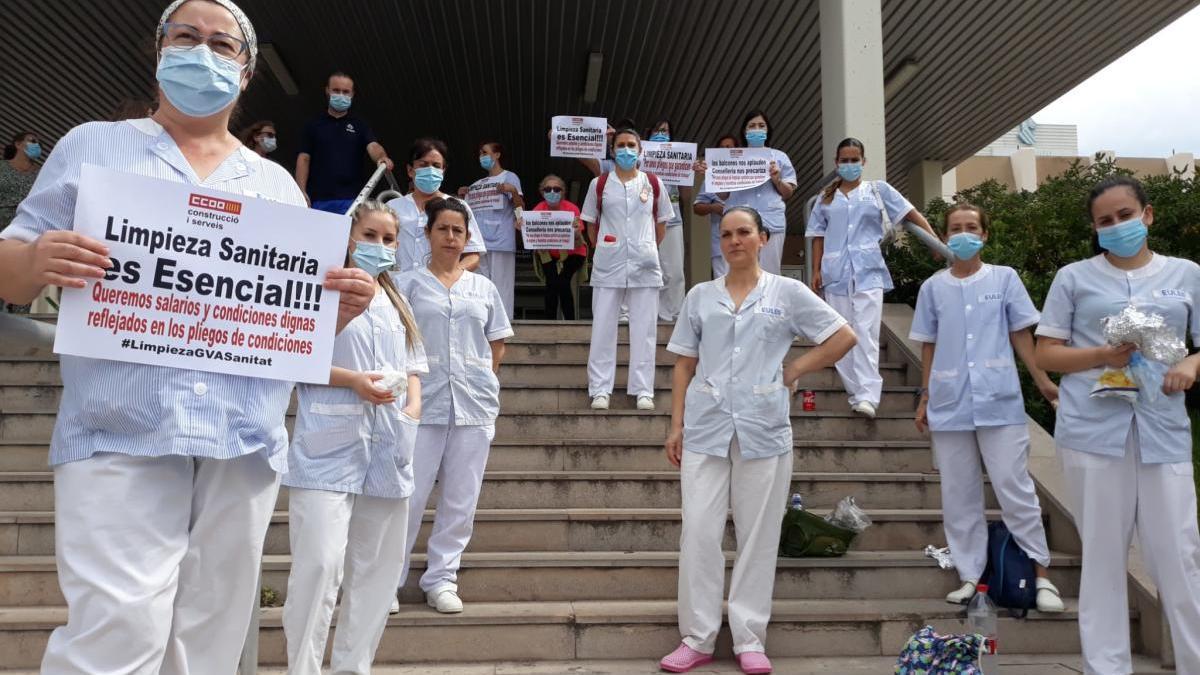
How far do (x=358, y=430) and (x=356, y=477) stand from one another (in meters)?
0.19

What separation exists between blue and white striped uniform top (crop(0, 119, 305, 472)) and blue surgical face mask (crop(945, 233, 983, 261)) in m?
4.28

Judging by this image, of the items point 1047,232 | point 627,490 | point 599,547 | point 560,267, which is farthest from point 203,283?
point 560,267

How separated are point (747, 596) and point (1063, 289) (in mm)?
1967

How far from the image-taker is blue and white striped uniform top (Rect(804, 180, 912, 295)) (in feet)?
23.8

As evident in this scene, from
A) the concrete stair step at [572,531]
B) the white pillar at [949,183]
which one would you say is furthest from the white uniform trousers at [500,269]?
the white pillar at [949,183]

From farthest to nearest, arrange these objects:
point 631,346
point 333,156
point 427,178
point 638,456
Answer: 1. point 333,156
2. point 631,346
3. point 427,178
4. point 638,456

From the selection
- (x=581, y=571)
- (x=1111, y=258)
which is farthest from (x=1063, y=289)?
(x=581, y=571)

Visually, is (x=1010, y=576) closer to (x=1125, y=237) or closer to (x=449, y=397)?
(x=1125, y=237)

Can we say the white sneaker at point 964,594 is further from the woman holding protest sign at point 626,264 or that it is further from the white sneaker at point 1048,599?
the woman holding protest sign at point 626,264

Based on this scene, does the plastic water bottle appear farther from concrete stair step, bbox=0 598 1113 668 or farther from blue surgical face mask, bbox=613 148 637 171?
blue surgical face mask, bbox=613 148 637 171

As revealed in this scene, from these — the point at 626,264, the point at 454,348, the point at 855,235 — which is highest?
the point at 855,235

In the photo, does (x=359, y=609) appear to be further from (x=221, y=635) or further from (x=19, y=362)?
(x=19, y=362)

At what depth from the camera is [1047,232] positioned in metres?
8.09

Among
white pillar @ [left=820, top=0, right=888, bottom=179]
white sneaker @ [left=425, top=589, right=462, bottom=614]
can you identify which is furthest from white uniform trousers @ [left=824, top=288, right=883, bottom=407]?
white sneaker @ [left=425, top=589, right=462, bottom=614]
